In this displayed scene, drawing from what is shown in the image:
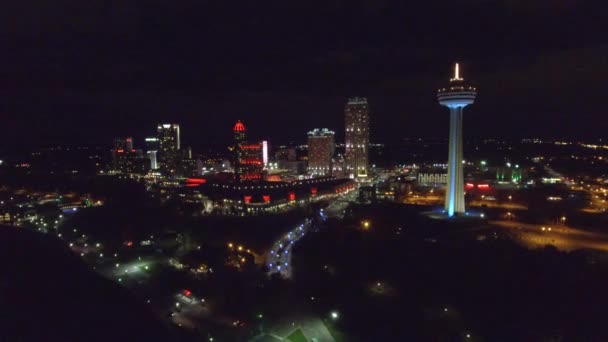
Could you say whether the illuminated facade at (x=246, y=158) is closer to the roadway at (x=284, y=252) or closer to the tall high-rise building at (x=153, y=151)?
the tall high-rise building at (x=153, y=151)

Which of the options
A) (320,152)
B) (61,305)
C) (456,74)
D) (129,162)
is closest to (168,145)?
(129,162)

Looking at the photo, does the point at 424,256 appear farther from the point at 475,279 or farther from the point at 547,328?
the point at 547,328

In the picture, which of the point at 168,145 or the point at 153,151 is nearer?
the point at 168,145

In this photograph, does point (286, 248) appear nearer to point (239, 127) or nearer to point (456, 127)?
point (456, 127)

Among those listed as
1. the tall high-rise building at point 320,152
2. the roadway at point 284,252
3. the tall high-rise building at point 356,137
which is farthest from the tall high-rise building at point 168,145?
the roadway at point 284,252

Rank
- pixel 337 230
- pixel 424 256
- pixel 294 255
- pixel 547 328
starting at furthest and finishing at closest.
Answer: pixel 337 230
pixel 294 255
pixel 424 256
pixel 547 328

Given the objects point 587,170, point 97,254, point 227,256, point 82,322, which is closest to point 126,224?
point 97,254

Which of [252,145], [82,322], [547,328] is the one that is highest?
[252,145]
